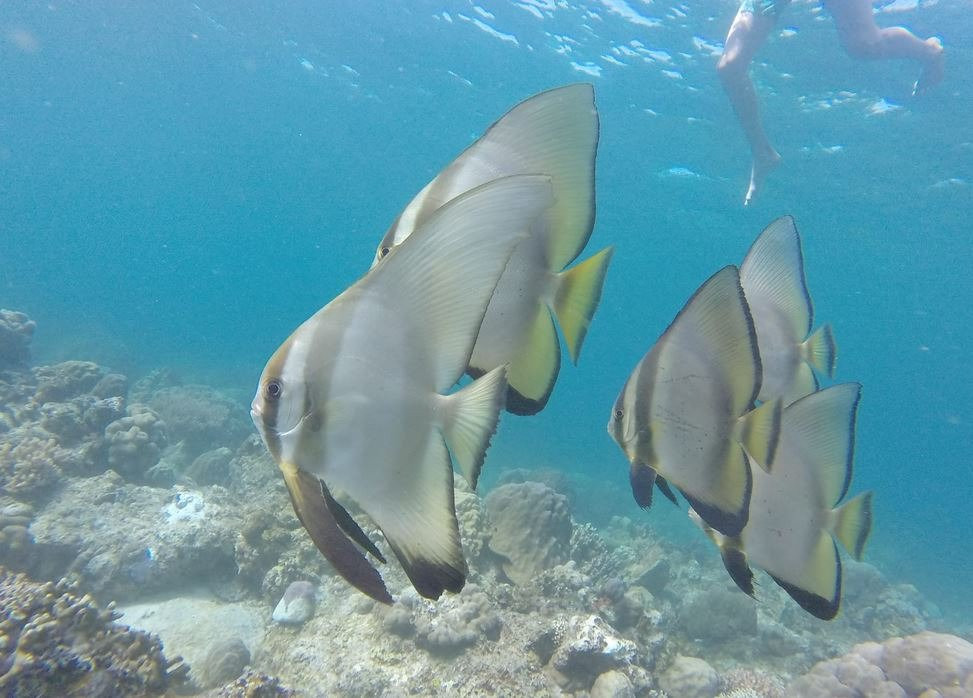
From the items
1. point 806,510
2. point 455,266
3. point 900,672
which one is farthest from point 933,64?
point 455,266

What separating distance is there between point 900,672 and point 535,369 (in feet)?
18.1

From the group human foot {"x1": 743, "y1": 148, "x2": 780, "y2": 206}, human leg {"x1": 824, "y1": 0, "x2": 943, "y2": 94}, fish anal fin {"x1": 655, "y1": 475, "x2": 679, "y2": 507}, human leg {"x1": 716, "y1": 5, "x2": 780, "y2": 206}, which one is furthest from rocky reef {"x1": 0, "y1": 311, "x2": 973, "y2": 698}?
human leg {"x1": 824, "y1": 0, "x2": 943, "y2": 94}

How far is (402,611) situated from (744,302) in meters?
4.39

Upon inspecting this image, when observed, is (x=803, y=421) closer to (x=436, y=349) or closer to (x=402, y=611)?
(x=436, y=349)

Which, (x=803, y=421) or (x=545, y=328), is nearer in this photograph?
(x=545, y=328)

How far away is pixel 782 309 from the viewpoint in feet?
6.58

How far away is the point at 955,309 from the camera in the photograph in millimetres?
37500

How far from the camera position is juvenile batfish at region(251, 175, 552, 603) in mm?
964

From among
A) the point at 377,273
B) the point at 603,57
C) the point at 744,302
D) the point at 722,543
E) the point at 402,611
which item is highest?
the point at 603,57

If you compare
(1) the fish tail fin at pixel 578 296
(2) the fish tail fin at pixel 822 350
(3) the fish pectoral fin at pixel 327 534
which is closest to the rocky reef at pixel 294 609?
(3) the fish pectoral fin at pixel 327 534

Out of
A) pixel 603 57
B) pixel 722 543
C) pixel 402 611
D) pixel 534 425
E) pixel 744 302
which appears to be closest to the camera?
pixel 744 302

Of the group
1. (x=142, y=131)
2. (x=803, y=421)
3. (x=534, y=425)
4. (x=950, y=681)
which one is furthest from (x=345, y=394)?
(x=142, y=131)

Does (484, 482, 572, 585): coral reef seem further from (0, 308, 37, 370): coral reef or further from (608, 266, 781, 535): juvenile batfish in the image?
(0, 308, 37, 370): coral reef

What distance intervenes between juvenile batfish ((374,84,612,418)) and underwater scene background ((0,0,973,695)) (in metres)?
1.92
